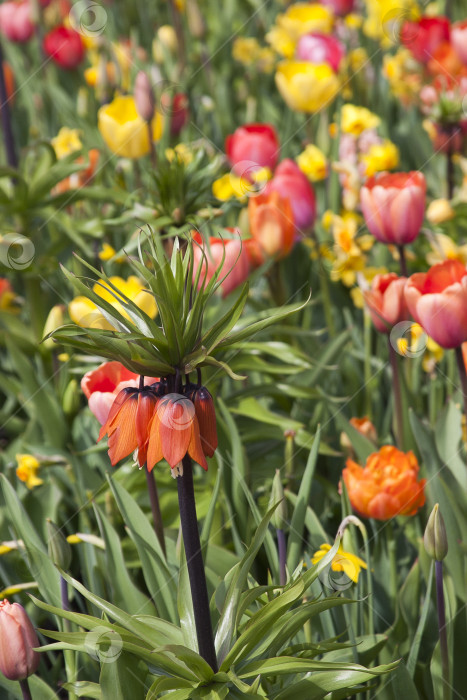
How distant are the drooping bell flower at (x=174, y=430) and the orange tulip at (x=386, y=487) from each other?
423 mm

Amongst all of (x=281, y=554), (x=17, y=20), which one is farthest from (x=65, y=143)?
(x=281, y=554)

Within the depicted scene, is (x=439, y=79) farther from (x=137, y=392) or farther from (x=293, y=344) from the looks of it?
(x=137, y=392)

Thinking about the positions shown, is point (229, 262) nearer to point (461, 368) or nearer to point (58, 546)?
point (461, 368)

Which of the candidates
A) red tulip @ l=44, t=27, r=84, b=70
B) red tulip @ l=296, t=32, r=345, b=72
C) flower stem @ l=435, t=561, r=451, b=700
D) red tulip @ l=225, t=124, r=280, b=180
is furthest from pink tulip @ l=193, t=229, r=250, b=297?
red tulip @ l=44, t=27, r=84, b=70

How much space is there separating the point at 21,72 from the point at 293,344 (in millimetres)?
1475

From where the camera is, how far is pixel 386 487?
932 mm

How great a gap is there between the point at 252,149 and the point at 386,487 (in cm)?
98

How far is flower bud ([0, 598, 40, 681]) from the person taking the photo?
2.31 feet

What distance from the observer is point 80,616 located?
2.03 feet

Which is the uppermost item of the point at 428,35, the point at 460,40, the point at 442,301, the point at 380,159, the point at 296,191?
the point at 428,35

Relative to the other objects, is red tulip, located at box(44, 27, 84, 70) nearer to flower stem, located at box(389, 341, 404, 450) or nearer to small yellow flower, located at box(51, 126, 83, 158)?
small yellow flower, located at box(51, 126, 83, 158)

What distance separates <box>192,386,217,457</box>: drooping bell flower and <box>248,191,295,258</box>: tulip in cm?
82

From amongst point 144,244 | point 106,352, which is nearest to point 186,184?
point 144,244

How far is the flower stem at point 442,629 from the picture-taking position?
2.50 feet
